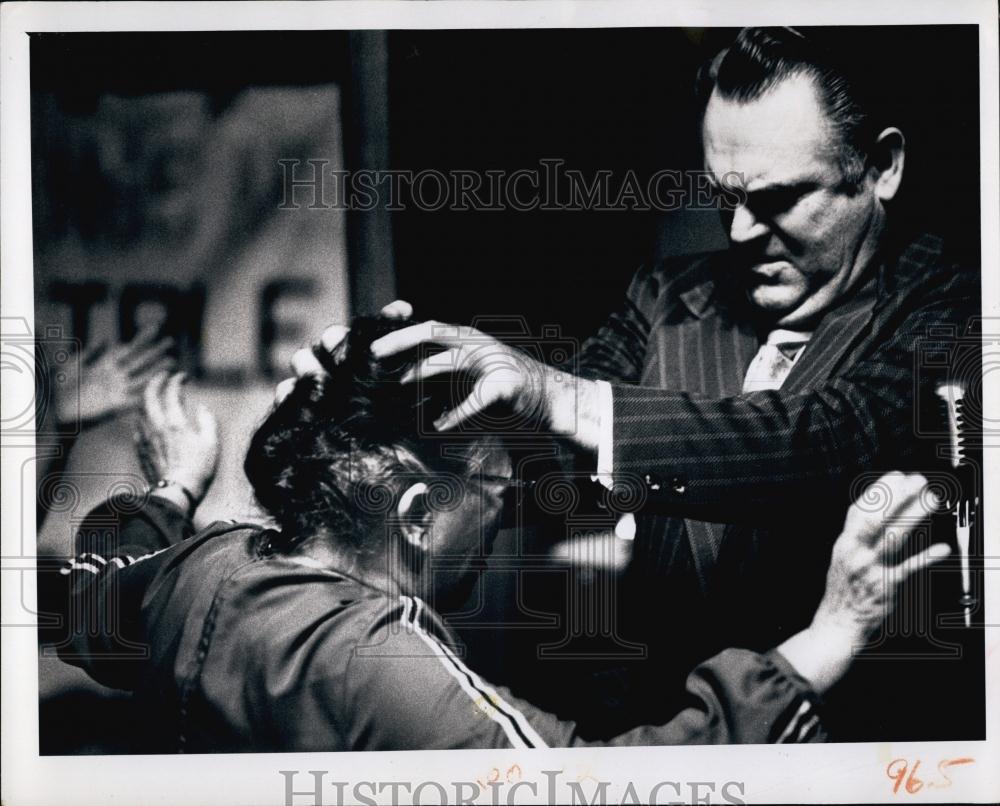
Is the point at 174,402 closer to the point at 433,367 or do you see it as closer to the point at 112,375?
the point at 112,375

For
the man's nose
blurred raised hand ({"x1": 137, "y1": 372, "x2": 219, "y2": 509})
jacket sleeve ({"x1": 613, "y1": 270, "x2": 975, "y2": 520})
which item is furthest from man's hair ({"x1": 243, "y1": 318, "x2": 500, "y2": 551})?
the man's nose

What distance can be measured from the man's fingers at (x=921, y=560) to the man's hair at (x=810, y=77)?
98cm

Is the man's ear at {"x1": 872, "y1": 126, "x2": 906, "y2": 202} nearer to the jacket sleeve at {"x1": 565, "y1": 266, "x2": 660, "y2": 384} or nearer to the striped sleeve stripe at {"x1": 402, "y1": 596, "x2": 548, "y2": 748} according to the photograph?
the jacket sleeve at {"x1": 565, "y1": 266, "x2": 660, "y2": 384}

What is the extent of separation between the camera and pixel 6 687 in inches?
110

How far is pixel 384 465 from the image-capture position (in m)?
2.72

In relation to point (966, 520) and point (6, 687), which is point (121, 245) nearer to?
point (6, 687)

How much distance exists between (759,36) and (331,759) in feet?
7.18

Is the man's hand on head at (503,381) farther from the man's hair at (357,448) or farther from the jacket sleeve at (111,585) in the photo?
the jacket sleeve at (111,585)

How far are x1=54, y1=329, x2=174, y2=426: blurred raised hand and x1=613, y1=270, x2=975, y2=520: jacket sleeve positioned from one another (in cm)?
121

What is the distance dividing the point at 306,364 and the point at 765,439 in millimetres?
1210

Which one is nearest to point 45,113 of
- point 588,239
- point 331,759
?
point 588,239

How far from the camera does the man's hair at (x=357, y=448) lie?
272cm

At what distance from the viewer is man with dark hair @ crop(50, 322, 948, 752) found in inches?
106

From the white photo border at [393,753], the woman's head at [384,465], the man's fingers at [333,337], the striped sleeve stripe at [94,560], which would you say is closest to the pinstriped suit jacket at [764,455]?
the white photo border at [393,753]
